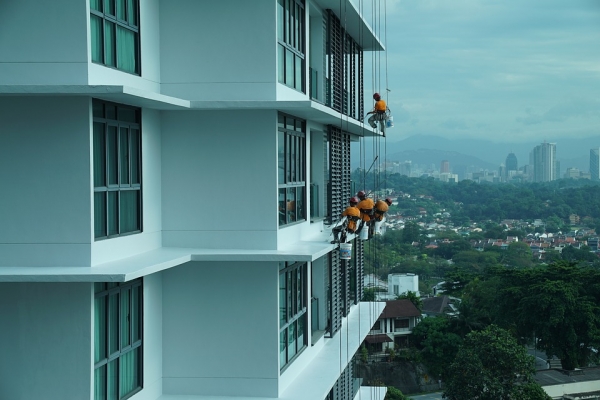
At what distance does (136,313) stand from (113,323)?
1.65 feet

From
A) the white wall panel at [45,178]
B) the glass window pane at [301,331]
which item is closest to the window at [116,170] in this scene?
the white wall panel at [45,178]

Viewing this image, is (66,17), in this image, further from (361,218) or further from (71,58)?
(361,218)

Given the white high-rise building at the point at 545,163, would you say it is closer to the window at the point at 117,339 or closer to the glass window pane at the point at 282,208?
the glass window pane at the point at 282,208

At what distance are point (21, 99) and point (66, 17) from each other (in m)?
0.72

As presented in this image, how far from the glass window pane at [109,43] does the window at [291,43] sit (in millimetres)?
1949

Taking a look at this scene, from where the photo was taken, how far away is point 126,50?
698 cm

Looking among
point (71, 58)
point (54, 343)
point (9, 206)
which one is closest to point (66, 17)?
point (71, 58)

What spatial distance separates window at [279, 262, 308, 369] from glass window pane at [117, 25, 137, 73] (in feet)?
8.06

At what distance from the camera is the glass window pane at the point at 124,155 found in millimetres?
6871

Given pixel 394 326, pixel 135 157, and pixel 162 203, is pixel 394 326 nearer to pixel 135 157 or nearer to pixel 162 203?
pixel 162 203

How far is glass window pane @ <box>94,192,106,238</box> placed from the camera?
6430 mm

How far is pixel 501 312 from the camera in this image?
29.8 metres

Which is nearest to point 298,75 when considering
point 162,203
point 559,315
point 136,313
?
point 162,203

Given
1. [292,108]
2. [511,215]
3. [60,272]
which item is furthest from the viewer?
[511,215]
